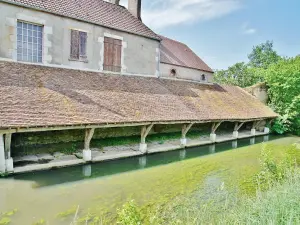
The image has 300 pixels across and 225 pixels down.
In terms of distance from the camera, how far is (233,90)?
17922mm

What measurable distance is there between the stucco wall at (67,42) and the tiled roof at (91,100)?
1.61ft

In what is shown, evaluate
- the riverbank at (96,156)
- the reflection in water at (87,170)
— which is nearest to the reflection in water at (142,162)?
the riverbank at (96,156)

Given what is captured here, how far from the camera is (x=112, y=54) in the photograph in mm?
11500

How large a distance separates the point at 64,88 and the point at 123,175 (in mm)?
3577

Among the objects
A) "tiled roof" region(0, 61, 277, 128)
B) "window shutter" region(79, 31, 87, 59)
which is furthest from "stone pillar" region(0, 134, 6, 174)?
"window shutter" region(79, 31, 87, 59)

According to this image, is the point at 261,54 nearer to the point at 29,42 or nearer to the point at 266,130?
the point at 266,130

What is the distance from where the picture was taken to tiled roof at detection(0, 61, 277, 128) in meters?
6.92

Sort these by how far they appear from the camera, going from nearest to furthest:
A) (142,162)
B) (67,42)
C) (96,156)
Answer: (96,156), (142,162), (67,42)

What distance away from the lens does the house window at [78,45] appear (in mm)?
10219

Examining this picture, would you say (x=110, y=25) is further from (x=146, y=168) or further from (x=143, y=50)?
(x=146, y=168)

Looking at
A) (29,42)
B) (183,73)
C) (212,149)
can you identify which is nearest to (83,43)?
(29,42)

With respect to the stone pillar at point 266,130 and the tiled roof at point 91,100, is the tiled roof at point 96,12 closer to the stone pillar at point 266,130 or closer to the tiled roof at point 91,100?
the tiled roof at point 91,100

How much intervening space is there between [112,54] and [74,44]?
1843 mm

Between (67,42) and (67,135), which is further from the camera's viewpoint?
(67,42)
